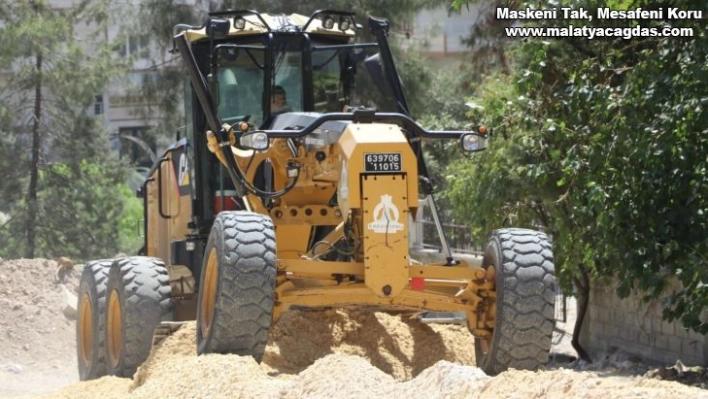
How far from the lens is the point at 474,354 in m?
10.5

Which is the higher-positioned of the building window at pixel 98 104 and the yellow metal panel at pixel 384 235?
the building window at pixel 98 104

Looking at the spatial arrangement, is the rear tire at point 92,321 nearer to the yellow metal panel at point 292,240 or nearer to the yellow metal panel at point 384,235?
the yellow metal panel at point 292,240

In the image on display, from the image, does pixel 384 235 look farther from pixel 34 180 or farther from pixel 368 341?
pixel 34 180

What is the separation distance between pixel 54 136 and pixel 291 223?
16768 millimetres

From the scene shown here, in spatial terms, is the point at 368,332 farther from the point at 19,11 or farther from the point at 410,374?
the point at 19,11

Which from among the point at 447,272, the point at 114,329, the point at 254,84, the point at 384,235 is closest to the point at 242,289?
the point at 384,235

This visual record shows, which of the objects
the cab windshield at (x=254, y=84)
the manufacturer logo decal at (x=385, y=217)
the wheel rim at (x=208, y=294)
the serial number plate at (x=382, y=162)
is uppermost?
the cab windshield at (x=254, y=84)

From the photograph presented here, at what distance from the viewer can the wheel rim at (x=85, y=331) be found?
1203 cm

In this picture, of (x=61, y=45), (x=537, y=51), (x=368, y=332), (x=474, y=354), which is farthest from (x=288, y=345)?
(x=61, y=45)

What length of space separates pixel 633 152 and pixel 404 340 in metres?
2.76

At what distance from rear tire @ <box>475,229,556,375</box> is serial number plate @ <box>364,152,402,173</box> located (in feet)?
3.42

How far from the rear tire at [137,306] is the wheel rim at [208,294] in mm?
1246

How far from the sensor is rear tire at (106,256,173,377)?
10.4 meters

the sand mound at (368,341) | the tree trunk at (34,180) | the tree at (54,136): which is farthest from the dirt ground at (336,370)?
the tree at (54,136)
